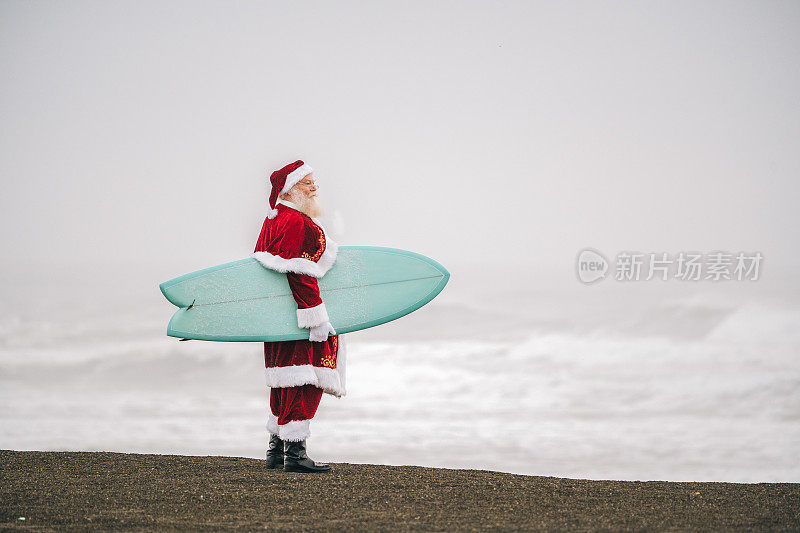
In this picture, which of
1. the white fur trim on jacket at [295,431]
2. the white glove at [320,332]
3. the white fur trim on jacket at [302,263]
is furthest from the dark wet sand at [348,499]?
the white fur trim on jacket at [302,263]

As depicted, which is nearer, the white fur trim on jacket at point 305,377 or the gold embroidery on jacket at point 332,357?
the white fur trim on jacket at point 305,377

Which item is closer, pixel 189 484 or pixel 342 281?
pixel 189 484

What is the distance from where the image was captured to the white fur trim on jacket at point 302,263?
5.25m

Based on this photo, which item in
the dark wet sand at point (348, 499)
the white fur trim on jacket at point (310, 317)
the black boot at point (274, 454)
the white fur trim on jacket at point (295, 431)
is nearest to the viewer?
the dark wet sand at point (348, 499)

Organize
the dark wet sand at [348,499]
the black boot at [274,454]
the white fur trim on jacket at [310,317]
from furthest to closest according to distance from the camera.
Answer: the black boot at [274,454] → the white fur trim on jacket at [310,317] → the dark wet sand at [348,499]

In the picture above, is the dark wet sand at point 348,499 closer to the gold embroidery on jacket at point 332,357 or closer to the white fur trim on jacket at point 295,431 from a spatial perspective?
the white fur trim on jacket at point 295,431

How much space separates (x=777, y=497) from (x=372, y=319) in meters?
2.33

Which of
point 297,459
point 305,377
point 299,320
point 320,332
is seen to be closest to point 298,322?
point 299,320

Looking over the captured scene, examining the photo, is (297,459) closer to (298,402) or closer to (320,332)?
(298,402)

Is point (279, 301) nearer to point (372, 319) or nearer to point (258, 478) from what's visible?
point (372, 319)

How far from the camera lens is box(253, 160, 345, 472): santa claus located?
5.25 meters

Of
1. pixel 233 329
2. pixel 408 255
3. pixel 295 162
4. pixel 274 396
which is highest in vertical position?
pixel 295 162

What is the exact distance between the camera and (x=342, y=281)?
5.58m

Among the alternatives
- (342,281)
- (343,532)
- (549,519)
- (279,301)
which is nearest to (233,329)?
(279,301)
